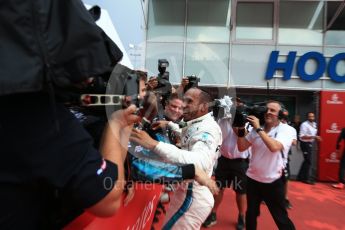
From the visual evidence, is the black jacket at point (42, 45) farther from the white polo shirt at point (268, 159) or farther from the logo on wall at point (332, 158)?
the logo on wall at point (332, 158)

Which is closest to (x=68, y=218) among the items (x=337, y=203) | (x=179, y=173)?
(x=179, y=173)

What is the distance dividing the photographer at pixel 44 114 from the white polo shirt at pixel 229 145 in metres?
4.07

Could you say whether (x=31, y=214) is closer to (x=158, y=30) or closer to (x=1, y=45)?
(x=1, y=45)

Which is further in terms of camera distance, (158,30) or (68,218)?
(158,30)

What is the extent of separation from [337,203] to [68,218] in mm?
6437

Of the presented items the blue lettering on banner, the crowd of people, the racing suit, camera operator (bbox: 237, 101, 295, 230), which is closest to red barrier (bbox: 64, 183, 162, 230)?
the crowd of people

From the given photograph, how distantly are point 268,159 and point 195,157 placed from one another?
1929mm

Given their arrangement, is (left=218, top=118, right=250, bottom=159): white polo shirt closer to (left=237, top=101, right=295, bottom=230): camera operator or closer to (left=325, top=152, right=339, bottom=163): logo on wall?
(left=237, top=101, right=295, bottom=230): camera operator

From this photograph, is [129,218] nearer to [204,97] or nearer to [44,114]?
[44,114]

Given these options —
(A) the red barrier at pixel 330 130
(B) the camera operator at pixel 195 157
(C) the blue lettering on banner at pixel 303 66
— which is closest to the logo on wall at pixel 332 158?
(A) the red barrier at pixel 330 130

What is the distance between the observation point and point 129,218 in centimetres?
176

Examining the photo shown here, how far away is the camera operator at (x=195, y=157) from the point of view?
220 centimetres

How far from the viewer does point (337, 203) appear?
6.32 meters

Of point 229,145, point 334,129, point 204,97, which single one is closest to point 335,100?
point 334,129
